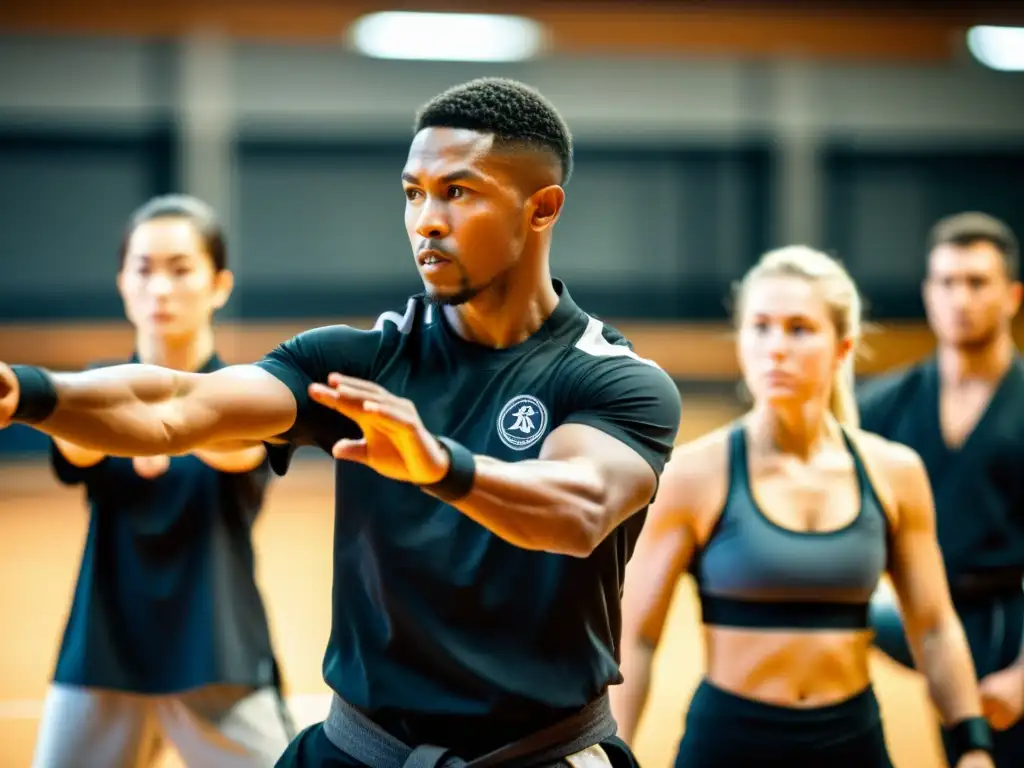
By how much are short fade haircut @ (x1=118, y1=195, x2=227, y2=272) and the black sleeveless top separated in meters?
1.51

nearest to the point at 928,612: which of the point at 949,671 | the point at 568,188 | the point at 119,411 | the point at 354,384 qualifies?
the point at 949,671

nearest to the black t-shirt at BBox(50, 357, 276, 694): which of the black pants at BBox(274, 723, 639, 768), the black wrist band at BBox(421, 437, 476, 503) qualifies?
the black pants at BBox(274, 723, 639, 768)

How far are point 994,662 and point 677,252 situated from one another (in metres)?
9.93

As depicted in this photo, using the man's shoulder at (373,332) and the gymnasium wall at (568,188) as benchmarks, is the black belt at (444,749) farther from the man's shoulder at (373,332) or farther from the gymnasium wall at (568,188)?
the gymnasium wall at (568,188)

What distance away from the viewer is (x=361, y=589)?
2.11 meters

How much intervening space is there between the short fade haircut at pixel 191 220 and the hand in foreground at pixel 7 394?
6.34 feet

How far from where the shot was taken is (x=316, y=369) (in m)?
2.14

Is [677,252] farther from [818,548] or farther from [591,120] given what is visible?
[818,548]

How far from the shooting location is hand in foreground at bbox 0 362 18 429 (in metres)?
1.70

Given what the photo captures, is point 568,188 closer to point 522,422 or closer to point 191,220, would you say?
point 191,220

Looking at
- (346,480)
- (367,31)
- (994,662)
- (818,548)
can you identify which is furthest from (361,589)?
(367,31)

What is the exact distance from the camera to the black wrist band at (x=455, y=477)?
1.76 meters

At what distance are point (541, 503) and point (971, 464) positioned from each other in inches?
103

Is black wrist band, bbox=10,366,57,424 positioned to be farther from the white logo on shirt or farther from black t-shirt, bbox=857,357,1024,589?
black t-shirt, bbox=857,357,1024,589
